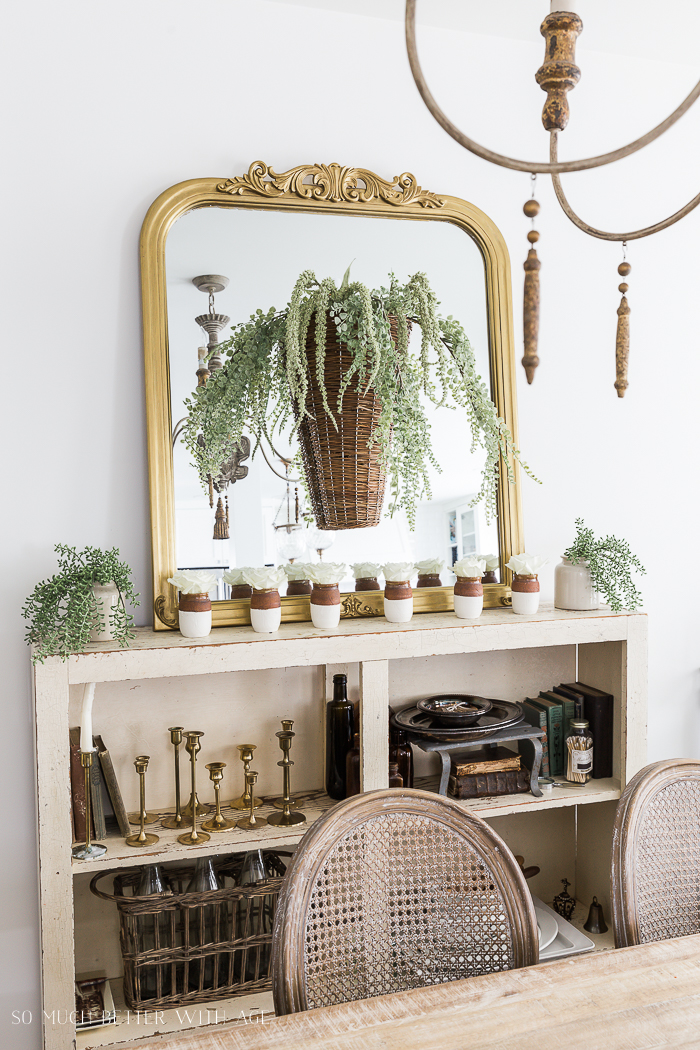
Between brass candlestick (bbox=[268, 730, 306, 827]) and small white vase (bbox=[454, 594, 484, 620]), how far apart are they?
515 millimetres

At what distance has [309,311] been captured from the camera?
5.74 feet

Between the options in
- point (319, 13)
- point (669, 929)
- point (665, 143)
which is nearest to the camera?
point (669, 929)

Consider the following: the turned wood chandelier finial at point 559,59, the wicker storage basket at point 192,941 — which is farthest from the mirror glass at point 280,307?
the turned wood chandelier finial at point 559,59

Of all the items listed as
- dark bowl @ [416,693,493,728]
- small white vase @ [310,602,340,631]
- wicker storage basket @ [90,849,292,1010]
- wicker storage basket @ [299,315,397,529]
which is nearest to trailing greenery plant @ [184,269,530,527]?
wicker storage basket @ [299,315,397,529]

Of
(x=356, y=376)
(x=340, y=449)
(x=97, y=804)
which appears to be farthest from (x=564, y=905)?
(x=356, y=376)

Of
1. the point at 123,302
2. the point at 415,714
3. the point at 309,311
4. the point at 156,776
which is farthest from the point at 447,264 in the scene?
the point at 156,776

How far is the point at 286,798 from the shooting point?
1.83 metres

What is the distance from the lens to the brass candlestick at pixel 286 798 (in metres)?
1.79

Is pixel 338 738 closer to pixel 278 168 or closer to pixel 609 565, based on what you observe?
pixel 609 565

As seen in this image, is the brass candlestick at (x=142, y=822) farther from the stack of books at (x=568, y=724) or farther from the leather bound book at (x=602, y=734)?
the leather bound book at (x=602, y=734)

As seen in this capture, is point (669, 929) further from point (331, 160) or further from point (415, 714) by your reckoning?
point (331, 160)

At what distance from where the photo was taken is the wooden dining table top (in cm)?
91

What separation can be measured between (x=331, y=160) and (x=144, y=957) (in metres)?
1.97

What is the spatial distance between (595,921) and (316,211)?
→ 1997 mm
